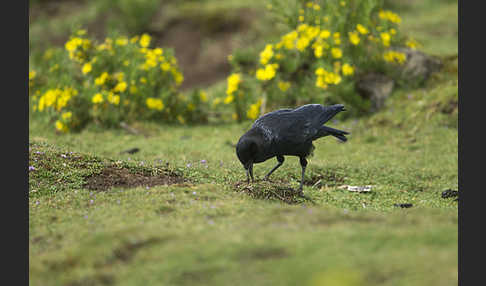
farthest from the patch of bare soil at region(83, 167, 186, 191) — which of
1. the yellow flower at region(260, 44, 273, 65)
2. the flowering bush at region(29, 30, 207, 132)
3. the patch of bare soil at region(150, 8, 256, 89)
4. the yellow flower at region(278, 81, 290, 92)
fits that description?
the patch of bare soil at region(150, 8, 256, 89)

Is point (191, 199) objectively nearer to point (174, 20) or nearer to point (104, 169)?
point (104, 169)

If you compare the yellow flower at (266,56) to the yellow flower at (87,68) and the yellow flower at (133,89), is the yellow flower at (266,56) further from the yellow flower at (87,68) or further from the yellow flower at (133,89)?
the yellow flower at (87,68)

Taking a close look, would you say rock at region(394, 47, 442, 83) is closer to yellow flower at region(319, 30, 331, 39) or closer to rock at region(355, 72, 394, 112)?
rock at region(355, 72, 394, 112)

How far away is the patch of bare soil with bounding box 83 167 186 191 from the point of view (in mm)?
4879

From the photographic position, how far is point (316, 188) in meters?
5.62

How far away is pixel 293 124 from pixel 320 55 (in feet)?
13.9

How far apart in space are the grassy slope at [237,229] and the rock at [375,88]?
7.75 feet

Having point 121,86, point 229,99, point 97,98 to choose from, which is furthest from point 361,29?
point 97,98

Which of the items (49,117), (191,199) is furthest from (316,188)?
(49,117)

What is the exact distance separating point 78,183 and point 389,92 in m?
5.96

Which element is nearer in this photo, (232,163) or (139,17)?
(232,163)

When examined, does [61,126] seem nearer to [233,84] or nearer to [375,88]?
[233,84]

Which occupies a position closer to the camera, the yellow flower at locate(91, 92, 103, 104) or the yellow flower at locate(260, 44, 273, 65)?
the yellow flower at locate(91, 92, 103, 104)

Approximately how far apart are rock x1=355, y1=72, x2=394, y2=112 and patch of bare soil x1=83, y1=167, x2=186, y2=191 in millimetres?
4855
